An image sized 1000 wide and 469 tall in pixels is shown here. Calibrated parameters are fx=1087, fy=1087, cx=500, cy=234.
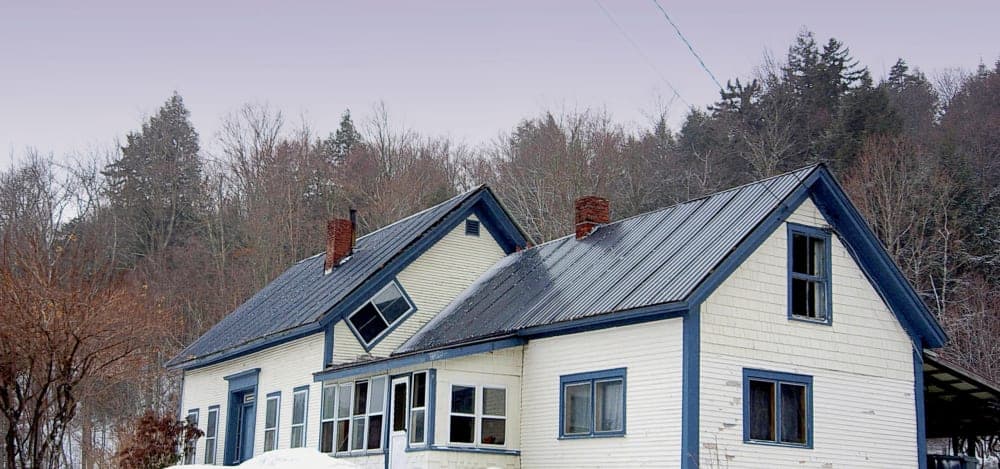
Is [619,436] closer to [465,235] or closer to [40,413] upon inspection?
[465,235]

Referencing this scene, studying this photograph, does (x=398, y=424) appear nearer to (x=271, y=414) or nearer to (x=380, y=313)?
(x=380, y=313)

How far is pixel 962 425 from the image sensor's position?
78.7ft

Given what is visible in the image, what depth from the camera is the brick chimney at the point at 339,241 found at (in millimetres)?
30391

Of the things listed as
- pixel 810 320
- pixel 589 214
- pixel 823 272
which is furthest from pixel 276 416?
pixel 823 272

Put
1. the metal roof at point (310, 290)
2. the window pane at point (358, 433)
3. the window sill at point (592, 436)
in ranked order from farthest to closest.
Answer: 1. the metal roof at point (310, 290)
2. the window pane at point (358, 433)
3. the window sill at point (592, 436)

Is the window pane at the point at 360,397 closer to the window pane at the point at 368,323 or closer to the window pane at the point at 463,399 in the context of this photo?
the window pane at the point at 368,323

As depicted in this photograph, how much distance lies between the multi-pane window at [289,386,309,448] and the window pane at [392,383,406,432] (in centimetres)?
431

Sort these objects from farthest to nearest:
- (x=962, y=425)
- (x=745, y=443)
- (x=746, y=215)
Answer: (x=962, y=425) < (x=746, y=215) < (x=745, y=443)

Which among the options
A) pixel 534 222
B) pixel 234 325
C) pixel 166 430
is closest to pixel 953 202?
pixel 534 222

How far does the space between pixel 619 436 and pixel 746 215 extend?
4.82 meters

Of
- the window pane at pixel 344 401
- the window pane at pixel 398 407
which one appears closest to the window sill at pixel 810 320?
the window pane at pixel 398 407

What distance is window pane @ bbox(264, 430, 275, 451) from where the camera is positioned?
26.8 metres

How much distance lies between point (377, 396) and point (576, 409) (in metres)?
4.47

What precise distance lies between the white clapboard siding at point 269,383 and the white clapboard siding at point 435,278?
707 mm
